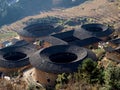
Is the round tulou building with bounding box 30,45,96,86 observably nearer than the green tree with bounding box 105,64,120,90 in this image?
No

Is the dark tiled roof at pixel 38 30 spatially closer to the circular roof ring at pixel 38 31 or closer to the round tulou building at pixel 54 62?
the circular roof ring at pixel 38 31

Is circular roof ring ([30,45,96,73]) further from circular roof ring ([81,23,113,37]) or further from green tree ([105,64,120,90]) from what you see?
circular roof ring ([81,23,113,37])

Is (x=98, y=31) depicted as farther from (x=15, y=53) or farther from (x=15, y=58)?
(x=15, y=58)

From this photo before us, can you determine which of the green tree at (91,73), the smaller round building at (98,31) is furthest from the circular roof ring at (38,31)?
the green tree at (91,73)

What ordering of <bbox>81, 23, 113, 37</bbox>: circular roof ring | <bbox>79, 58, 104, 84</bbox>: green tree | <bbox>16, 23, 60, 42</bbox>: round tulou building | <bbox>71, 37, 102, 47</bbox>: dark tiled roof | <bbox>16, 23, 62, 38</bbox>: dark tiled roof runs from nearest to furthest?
1. <bbox>79, 58, 104, 84</bbox>: green tree
2. <bbox>71, 37, 102, 47</bbox>: dark tiled roof
3. <bbox>81, 23, 113, 37</bbox>: circular roof ring
4. <bbox>16, 23, 60, 42</bbox>: round tulou building
5. <bbox>16, 23, 62, 38</bbox>: dark tiled roof

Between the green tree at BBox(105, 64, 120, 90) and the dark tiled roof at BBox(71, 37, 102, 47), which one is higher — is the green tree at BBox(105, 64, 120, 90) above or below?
above

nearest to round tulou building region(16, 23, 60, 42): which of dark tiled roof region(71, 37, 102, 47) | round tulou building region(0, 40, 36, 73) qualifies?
round tulou building region(0, 40, 36, 73)
